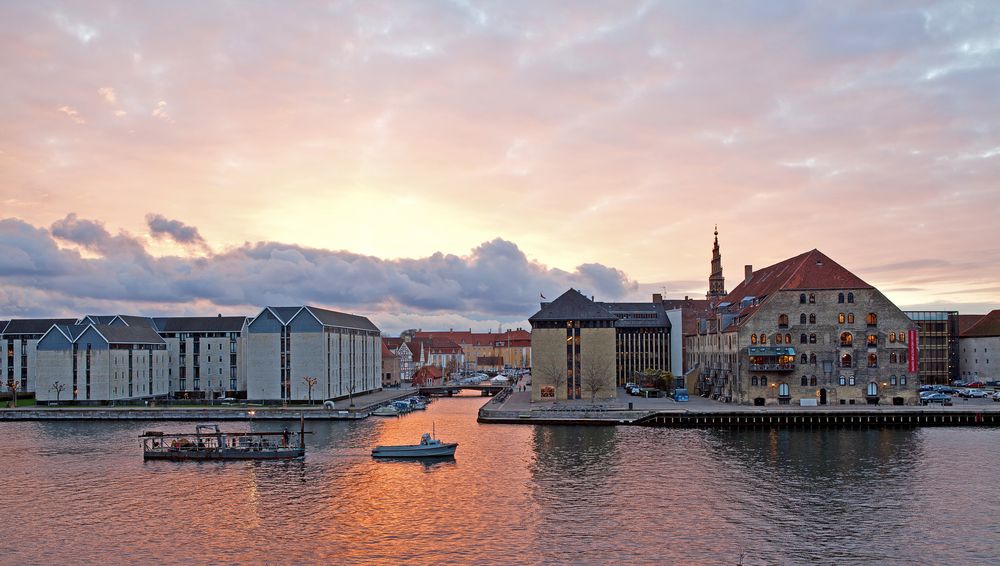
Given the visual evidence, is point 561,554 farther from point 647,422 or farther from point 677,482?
point 647,422

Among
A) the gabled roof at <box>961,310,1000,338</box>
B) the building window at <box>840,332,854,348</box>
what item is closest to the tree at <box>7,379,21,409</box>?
the building window at <box>840,332,854,348</box>

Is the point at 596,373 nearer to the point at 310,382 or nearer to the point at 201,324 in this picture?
the point at 310,382

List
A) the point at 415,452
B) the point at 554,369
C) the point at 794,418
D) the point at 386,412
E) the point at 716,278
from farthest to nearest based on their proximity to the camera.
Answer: the point at 716,278, the point at 386,412, the point at 554,369, the point at 794,418, the point at 415,452

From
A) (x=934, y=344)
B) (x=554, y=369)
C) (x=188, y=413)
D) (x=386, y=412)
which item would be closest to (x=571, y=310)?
(x=554, y=369)

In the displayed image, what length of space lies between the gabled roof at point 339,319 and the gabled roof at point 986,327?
113 metres

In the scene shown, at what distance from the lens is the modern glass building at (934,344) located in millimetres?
136000

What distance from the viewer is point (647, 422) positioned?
9575cm

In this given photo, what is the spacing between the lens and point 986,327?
13825cm

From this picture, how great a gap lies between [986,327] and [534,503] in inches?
4754

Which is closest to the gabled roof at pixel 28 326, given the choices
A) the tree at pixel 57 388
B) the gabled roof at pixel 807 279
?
the tree at pixel 57 388

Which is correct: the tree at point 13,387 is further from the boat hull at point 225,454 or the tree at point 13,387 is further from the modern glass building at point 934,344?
the modern glass building at point 934,344

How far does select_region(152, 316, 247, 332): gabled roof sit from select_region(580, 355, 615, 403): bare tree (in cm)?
6453

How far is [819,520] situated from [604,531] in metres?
13.9

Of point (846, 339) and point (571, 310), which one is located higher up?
point (571, 310)
